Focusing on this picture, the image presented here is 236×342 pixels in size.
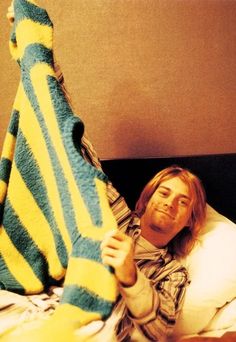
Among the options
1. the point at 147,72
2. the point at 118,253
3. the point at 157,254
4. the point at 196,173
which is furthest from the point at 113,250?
the point at 147,72

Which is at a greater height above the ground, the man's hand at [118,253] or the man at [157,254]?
the man's hand at [118,253]

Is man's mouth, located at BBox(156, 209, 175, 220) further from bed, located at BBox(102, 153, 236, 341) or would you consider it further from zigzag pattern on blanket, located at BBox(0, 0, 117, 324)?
zigzag pattern on blanket, located at BBox(0, 0, 117, 324)

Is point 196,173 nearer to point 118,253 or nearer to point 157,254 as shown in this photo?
point 157,254

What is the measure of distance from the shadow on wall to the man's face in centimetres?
26

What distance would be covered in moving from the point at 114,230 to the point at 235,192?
84 cm

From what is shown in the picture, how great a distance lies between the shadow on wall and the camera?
129cm

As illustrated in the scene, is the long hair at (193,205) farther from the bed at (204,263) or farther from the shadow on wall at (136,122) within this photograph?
the shadow on wall at (136,122)

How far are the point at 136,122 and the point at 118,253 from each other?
84 centimetres

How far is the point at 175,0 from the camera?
49.7 inches

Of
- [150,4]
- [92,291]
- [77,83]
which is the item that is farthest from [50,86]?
[150,4]

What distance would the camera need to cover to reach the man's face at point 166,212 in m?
1.04

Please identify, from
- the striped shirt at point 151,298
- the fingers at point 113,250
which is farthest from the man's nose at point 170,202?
the fingers at point 113,250

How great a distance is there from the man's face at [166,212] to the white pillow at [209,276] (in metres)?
0.09

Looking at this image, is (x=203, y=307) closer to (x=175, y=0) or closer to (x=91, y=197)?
(x=91, y=197)
